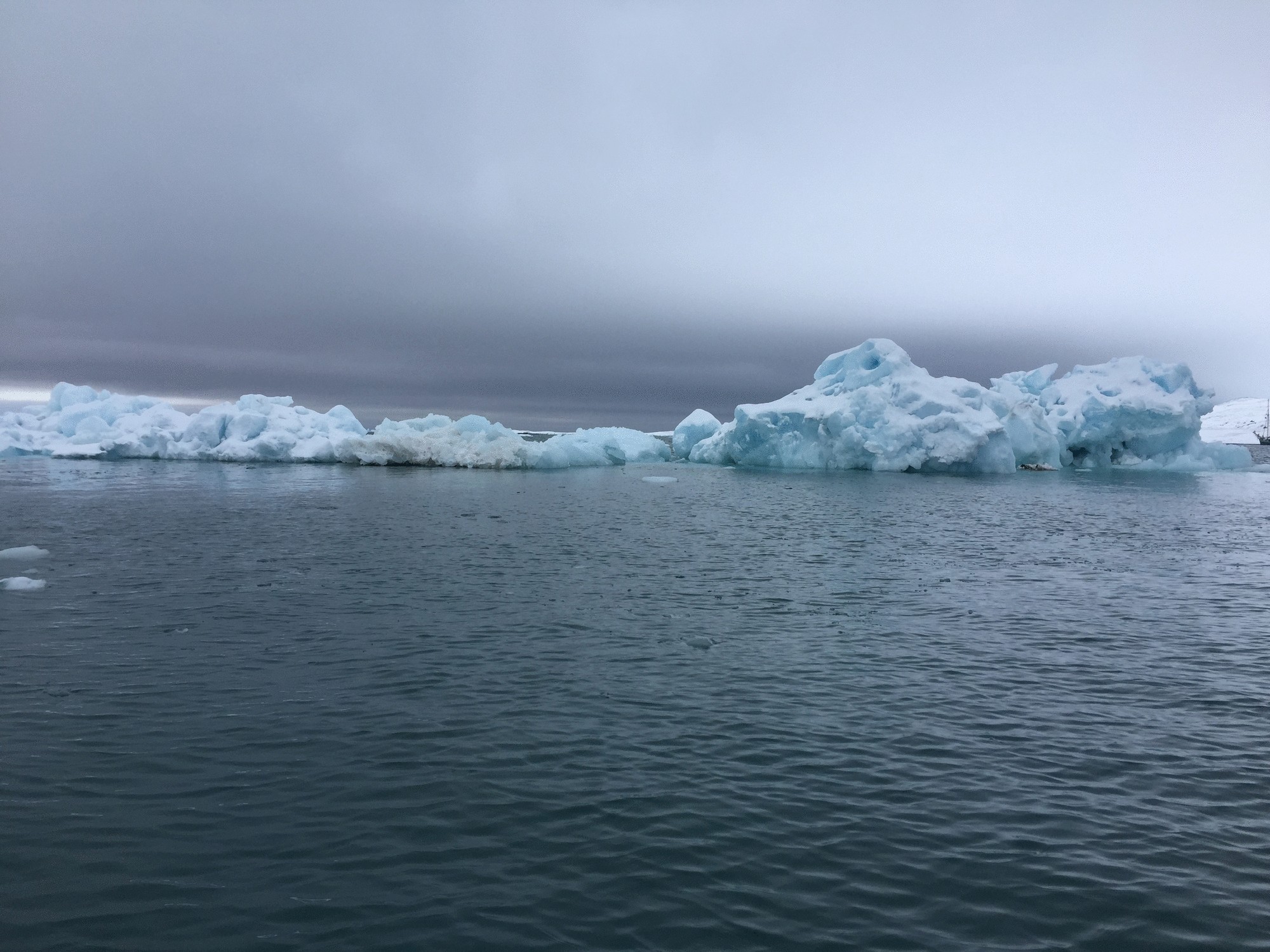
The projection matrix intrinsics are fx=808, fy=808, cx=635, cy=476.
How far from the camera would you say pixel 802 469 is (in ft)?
252

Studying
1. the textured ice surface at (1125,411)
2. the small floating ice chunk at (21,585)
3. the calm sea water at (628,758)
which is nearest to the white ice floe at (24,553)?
the calm sea water at (628,758)

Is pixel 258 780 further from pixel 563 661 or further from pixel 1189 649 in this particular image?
pixel 1189 649

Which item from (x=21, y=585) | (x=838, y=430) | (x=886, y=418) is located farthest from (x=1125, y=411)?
Answer: (x=21, y=585)

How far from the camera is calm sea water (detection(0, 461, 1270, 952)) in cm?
581

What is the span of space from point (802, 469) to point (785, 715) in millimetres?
68306

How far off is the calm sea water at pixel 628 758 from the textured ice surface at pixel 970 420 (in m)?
39.9

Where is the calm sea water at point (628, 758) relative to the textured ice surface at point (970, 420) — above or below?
below

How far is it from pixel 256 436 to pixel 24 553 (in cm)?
5600

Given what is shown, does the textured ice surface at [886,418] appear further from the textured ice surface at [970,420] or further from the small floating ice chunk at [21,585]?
the small floating ice chunk at [21,585]

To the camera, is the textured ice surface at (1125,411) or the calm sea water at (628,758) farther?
the textured ice surface at (1125,411)

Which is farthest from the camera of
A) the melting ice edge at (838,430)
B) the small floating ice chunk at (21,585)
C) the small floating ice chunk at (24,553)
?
the melting ice edge at (838,430)

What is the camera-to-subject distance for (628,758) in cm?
856

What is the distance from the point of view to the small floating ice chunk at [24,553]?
19578 millimetres

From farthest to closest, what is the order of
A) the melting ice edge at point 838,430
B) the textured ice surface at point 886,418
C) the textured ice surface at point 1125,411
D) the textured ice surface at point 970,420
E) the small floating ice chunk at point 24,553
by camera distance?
the textured ice surface at point 1125,411 < the melting ice edge at point 838,430 < the textured ice surface at point 970,420 < the textured ice surface at point 886,418 < the small floating ice chunk at point 24,553
